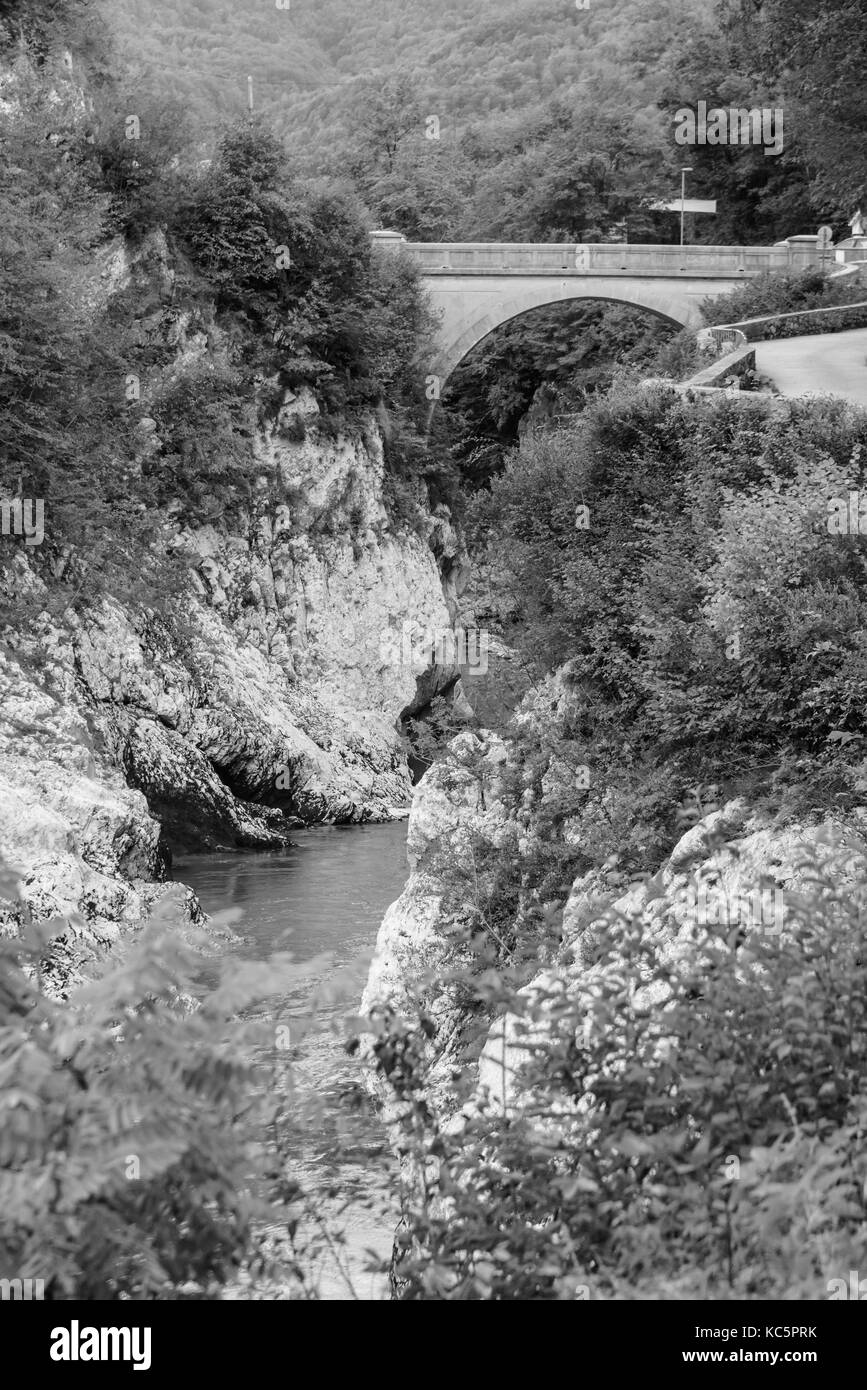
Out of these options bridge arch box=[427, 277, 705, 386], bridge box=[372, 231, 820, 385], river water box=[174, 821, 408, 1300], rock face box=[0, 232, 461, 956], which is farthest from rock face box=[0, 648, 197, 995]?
bridge box=[372, 231, 820, 385]

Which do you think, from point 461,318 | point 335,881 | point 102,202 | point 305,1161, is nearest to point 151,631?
point 335,881

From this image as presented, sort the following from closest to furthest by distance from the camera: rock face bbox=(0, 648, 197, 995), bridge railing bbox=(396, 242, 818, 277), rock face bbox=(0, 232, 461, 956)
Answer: rock face bbox=(0, 648, 197, 995), rock face bbox=(0, 232, 461, 956), bridge railing bbox=(396, 242, 818, 277)

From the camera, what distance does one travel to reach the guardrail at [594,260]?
39750 millimetres

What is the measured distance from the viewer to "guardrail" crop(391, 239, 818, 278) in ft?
130

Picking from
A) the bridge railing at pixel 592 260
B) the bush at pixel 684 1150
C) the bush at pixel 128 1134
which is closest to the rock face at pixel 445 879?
the bush at pixel 684 1150

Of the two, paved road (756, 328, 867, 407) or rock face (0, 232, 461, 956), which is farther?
paved road (756, 328, 867, 407)

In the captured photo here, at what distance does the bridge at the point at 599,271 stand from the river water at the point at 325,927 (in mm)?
19457

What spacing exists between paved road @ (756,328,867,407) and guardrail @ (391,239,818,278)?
12862 millimetres

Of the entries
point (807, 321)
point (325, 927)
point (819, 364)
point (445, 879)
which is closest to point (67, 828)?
point (325, 927)

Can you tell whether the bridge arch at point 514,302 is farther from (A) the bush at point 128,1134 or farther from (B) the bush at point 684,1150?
(A) the bush at point 128,1134

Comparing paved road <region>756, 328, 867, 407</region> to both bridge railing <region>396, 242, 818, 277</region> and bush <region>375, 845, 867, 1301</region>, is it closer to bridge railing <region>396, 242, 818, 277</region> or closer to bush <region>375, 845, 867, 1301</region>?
bush <region>375, 845, 867, 1301</region>
